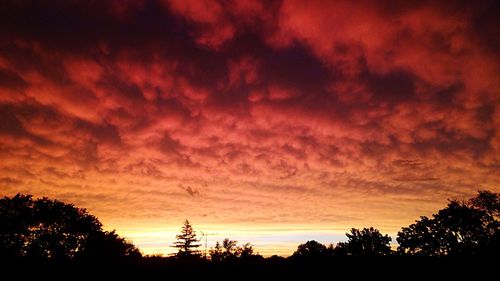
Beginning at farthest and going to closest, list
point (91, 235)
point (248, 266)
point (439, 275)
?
1. point (91, 235)
2. point (248, 266)
3. point (439, 275)

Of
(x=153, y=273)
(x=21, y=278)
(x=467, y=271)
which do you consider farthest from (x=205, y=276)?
(x=467, y=271)

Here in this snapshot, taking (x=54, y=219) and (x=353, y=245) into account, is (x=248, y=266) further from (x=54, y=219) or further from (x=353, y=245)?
(x=353, y=245)

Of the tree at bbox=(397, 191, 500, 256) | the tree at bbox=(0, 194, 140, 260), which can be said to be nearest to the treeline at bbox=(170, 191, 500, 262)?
the tree at bbox=(397, 191, 500, 256)

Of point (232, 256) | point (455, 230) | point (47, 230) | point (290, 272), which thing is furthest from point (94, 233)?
point (455, 230)

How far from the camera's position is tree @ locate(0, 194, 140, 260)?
48.9 m

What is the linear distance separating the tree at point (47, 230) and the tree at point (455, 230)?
208 feet

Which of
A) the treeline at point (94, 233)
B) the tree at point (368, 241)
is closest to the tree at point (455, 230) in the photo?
the treeline at point (94, 233)

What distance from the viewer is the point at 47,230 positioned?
5488cm

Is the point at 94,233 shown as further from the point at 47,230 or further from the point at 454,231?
the point at 454,231

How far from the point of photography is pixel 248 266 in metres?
28.5

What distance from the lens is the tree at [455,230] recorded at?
2287 inches

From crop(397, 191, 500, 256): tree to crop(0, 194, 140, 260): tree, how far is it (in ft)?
208

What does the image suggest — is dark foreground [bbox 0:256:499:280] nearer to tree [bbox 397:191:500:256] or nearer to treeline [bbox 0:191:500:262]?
treeline [bbox 0:191:500:262]

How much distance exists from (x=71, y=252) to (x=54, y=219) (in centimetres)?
756
